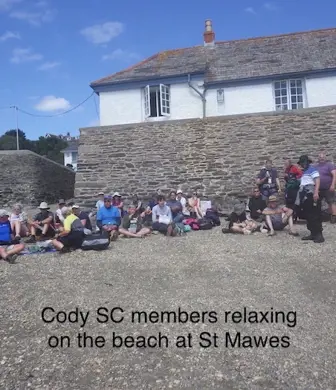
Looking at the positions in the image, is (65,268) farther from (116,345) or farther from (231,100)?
(231,100)

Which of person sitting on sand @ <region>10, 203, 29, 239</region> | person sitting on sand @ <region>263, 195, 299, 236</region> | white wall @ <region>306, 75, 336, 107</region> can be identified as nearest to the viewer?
person sitting on sand @ <region>263, 195, 299, 236</region>

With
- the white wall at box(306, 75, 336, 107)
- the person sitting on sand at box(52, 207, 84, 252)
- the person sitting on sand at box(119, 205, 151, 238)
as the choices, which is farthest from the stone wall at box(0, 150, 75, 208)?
the white wall at box(306, 75, 336, 107)

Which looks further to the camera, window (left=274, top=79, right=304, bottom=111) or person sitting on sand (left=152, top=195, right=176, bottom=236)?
window (left=274, top=79, right=304, bottom=111)

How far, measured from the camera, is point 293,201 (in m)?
10.7

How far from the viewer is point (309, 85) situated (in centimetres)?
1769

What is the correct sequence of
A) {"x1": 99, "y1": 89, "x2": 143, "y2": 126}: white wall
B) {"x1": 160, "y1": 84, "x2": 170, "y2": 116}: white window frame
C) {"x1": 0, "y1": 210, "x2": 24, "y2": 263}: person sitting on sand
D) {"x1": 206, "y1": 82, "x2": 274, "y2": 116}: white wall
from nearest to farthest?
1. {"x1": 0, "y1": 210, "x2": 24, "y2": 263}: person sitting on sand
2. {"x1": 206, "y1": 82, "x2": 274, "y2": 116}: white wall
3. {"x1": 160, "y1": 84, "x2": 170, "y2": 116}: white window frame
4. {"x1": 99, "y1": 89, "x2": 143, "y2": 126}: white wall

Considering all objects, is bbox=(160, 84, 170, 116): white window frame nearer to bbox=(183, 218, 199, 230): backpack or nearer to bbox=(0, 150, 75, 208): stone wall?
bbox=(0, 150, 75, 208): stone wall

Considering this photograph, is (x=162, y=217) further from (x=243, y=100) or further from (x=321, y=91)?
(x=321, y=91)

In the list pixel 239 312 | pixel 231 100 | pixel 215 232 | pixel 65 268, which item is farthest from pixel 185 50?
pixel 239 312

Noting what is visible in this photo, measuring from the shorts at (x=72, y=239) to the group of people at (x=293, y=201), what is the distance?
11.8ft

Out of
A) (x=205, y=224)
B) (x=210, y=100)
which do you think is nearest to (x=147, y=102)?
(x=210, y=100)

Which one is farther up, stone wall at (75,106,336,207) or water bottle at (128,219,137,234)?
stone wall at (75,106,336,207)

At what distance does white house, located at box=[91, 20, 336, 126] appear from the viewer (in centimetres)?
1781

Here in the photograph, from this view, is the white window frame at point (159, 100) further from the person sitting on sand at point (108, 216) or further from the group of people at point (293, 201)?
the person sitting on sand at point (108, 216)
